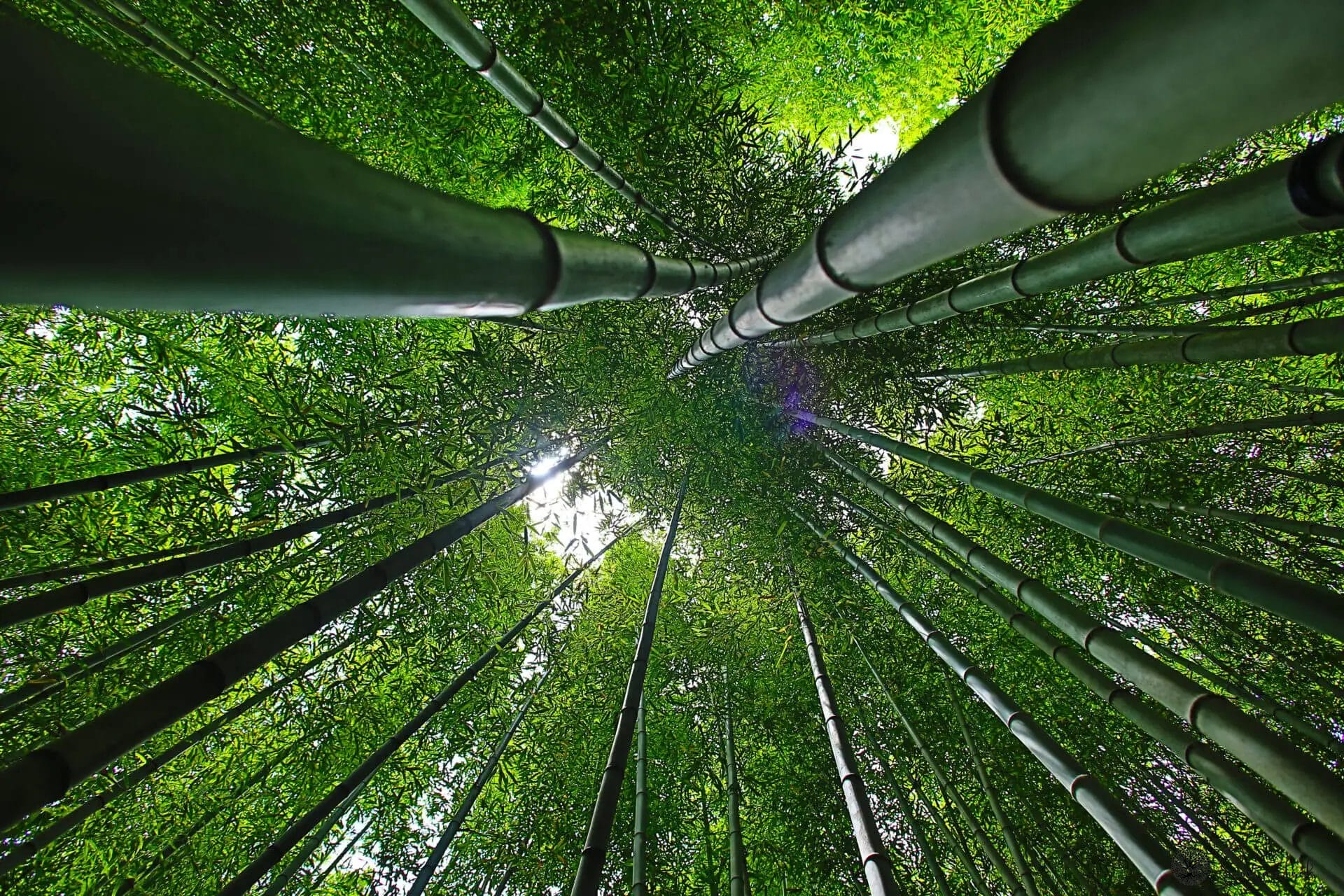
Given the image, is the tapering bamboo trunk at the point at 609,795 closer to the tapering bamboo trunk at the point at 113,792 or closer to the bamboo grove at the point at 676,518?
the bamboo grove at the point at 676,518

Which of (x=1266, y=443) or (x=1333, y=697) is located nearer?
(x=1333, y=697)

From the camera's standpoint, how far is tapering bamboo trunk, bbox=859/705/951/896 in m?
2.87

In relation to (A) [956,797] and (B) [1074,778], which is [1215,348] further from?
(A) [956,797]

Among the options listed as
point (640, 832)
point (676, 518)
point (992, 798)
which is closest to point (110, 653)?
point (640, 832)

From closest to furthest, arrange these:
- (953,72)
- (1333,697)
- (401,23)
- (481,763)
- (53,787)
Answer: (53,787), (401,23), (1333,697), (481,763), (953,72)

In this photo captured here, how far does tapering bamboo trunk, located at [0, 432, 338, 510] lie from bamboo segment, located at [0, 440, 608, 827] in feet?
5.69

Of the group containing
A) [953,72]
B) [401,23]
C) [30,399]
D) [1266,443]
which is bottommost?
[1266,443]

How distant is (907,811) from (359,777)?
2.54 m

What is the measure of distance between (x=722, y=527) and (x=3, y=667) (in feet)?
13.1

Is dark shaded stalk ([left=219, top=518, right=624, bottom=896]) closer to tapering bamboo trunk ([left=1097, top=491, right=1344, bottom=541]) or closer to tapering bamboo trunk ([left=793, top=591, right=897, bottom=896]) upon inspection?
tapering bamboo trunk ([left=793, top=591, right=897, bottom=896])

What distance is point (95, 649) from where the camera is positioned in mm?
3137

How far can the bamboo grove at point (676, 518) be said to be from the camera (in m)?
2.31

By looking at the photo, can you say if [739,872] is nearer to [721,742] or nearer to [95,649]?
[721,742]

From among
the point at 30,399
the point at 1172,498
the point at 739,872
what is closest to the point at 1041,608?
the point at 739,872
